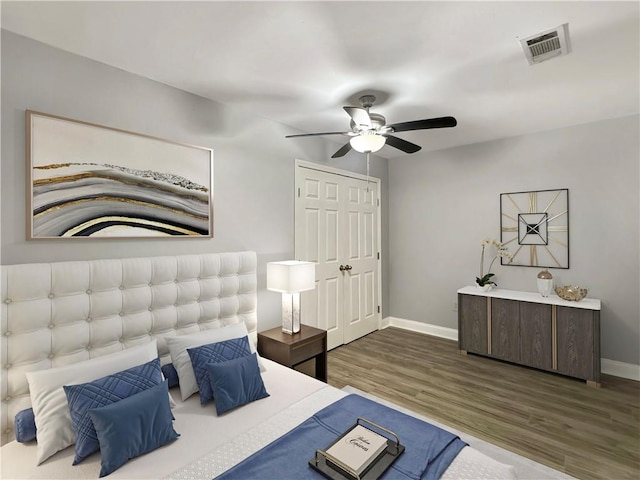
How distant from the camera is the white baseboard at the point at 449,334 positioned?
3.17 m

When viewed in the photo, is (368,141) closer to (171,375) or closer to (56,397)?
(171,375)

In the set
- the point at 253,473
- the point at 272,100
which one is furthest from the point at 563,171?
the point at 253,473

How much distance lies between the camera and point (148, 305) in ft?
7.06

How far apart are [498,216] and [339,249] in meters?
1.97

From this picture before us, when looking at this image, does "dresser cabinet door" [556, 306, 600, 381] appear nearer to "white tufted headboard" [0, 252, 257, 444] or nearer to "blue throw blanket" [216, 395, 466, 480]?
"blue throw blanket" [216, 395, 466, 480]

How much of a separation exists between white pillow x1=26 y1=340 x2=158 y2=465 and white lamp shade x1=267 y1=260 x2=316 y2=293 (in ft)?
4.19

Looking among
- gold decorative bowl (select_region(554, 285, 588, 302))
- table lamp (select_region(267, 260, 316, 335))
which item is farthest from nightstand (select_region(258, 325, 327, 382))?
gold decorative bowl (select_region(554, 285, 588, 302))

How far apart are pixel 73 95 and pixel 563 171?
4.42 metres

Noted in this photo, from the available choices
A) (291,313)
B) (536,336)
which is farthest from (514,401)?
(291,313)

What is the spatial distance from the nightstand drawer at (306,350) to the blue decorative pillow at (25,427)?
61.8 inches

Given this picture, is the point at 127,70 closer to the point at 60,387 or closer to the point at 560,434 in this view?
the point at 60,387

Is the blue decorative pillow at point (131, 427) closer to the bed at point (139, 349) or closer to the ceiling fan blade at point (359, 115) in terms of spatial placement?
the bed at point (139, 349)

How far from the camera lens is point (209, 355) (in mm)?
1970

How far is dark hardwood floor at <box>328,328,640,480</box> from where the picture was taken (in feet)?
6.93
